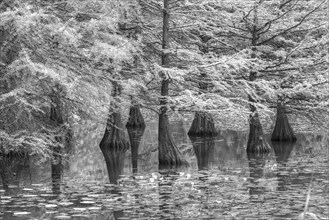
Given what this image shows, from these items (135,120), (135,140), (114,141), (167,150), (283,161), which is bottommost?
(283,161)

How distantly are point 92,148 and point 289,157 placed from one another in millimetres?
7226

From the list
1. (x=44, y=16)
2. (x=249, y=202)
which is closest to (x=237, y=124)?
(x=44, y=16)

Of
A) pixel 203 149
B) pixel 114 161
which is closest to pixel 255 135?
pixel 203 149

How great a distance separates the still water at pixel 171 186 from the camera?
11.2 metres

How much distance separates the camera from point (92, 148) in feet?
78.2

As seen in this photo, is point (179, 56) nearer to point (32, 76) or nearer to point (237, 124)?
point (32, 76)

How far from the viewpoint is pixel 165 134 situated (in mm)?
18641

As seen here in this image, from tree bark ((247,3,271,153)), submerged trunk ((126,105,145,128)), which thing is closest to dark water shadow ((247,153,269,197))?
tree bark ((247,3,271,153))

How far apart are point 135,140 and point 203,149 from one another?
4.33m

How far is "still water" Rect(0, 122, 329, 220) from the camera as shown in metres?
11.2

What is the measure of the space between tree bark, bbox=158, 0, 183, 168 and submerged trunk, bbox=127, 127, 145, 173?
82 cm

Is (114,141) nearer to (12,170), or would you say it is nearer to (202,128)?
(202,128)

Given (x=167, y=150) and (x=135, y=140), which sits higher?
(x=135, y=140)

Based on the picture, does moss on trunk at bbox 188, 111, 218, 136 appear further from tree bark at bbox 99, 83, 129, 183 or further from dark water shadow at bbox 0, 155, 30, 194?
dark water shadow at bbox 0, 155, 30, 194
